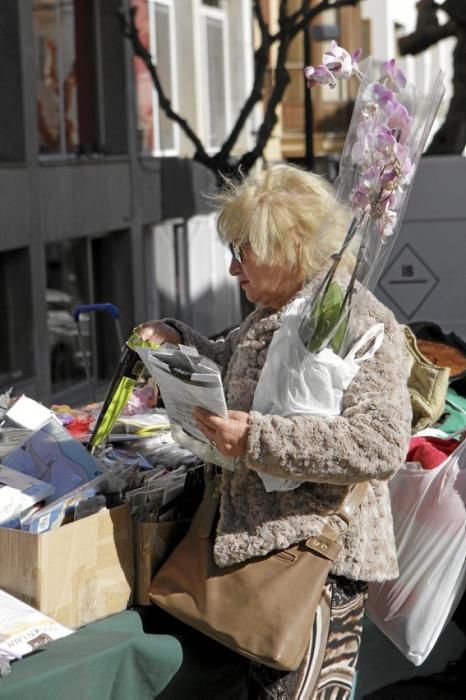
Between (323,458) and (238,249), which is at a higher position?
(238,249)

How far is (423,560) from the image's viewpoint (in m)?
3.37

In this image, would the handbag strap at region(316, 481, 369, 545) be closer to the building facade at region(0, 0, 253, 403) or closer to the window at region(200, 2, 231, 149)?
the building facade at region(0, 0, 253, 403)

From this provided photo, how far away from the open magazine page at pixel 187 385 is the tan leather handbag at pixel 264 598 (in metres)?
0.24

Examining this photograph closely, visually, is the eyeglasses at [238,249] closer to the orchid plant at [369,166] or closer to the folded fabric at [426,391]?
the orchid plant at [369,166]

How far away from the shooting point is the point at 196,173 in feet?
66.1

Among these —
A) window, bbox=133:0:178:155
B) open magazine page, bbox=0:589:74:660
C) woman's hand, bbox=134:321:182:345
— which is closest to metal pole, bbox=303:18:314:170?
window, bbox=133:0:178:155

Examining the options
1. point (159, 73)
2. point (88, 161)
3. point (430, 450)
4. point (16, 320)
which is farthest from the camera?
point (159, 73)

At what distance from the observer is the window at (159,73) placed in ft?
60.3

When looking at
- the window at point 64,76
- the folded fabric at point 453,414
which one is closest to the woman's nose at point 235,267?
the folded fabric at point 453,414

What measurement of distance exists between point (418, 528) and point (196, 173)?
56.1 feet

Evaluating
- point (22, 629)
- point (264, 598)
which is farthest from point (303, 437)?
point (22, 629)

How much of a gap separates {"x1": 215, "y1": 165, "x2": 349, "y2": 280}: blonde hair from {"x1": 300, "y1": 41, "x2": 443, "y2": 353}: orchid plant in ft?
0.14

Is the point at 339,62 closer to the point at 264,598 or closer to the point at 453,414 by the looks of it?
the point at 264,598

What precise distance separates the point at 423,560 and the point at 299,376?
3.23 feet
